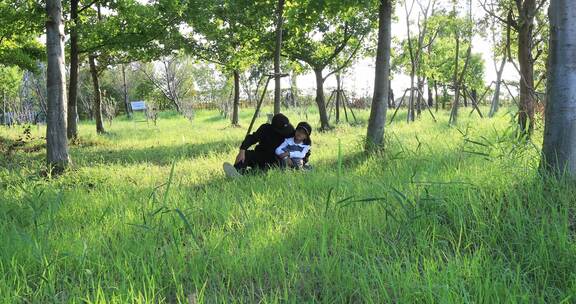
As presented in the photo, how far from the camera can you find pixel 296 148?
659cm

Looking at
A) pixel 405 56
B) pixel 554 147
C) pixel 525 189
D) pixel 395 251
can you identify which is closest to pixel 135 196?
pixel 395 251

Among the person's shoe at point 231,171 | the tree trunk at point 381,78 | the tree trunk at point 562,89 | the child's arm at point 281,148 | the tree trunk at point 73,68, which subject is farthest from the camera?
the tree trunk at point 73,68

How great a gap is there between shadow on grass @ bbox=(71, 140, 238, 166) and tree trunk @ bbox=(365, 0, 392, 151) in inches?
138

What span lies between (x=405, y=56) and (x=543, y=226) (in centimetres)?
1855

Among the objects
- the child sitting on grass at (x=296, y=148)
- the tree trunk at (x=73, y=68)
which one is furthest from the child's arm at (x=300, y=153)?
the tree trunk at (x=73, y=68)

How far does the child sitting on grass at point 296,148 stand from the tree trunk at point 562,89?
3.43 m

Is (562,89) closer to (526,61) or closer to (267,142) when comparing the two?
(267,142)

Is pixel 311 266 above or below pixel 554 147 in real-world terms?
below

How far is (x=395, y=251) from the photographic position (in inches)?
106

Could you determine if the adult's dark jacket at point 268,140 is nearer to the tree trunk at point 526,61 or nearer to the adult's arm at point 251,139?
the adult's arm at point 251,139

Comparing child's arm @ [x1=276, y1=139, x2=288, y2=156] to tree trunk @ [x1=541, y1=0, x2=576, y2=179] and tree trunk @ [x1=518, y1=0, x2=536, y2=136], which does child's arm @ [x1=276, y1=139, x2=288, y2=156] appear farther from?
tree trunk @ [x1=518, y1=0, x2=536, y2=136]

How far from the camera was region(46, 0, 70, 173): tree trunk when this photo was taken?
23.0ft

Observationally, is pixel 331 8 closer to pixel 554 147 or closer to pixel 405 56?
pixel 554 147

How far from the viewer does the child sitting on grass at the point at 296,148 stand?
256 inches
